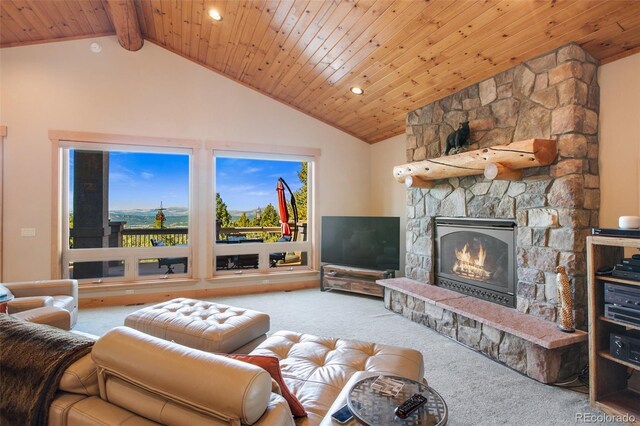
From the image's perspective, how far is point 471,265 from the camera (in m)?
3.59

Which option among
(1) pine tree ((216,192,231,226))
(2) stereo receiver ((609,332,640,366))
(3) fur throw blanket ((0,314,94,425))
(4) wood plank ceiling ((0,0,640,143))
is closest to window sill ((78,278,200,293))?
(1) pine tree ((216,192,231,226))

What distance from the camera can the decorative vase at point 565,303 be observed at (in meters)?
2.47

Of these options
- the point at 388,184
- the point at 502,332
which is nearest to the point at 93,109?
the point at 388,184

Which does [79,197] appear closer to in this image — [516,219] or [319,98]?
[319,98]

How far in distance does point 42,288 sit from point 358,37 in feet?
12.9

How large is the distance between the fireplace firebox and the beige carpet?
0.64 meters

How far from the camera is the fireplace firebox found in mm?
3160

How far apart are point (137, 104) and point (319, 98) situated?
2.55 m

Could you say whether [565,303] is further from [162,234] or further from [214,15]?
[162,234]

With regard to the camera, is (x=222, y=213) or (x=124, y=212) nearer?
(x=124, y=212)

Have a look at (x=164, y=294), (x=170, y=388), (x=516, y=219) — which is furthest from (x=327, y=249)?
(x=170, y=388)

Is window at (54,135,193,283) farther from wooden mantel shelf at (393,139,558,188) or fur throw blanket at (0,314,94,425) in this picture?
fur throw blanket at (0,314,94,425)

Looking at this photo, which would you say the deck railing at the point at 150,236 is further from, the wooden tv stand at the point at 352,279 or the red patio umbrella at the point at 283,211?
the wooden tv stand at the point at 352,279

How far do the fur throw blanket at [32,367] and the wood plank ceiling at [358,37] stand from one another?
3086 mm
